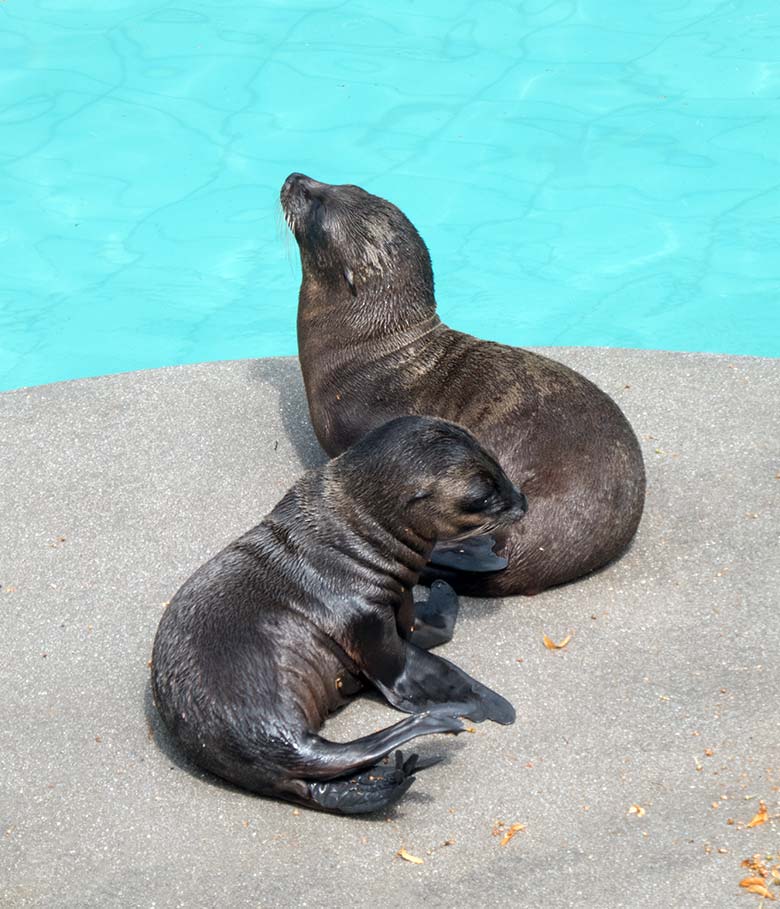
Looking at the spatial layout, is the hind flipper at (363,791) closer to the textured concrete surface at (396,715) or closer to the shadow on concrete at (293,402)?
the textured concrete surface at (396,715)

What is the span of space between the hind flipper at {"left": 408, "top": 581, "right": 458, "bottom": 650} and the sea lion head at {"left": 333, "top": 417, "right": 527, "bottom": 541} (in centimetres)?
40

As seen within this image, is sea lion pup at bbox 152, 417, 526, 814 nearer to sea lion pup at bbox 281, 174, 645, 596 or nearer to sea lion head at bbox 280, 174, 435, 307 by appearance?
sea lion pup at bbox 281, 174, 645, 596

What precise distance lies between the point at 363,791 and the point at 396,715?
1.69 ft

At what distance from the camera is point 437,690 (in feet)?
14.7

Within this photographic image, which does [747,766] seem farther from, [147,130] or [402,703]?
[147,130]

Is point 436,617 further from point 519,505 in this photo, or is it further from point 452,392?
point 452,392

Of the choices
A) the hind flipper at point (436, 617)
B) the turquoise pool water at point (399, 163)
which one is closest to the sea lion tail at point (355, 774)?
the hind flipper at point (436, 617)

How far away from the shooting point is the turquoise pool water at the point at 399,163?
9883 mm

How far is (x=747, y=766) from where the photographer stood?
4.17 meters

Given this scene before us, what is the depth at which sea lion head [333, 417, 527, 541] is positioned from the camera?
4.41 meters

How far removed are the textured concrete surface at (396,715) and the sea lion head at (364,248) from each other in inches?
34.0

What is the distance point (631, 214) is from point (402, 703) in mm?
6830

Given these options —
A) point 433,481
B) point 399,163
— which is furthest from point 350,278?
point 399,163

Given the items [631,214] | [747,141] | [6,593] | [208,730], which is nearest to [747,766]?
[208,730]
